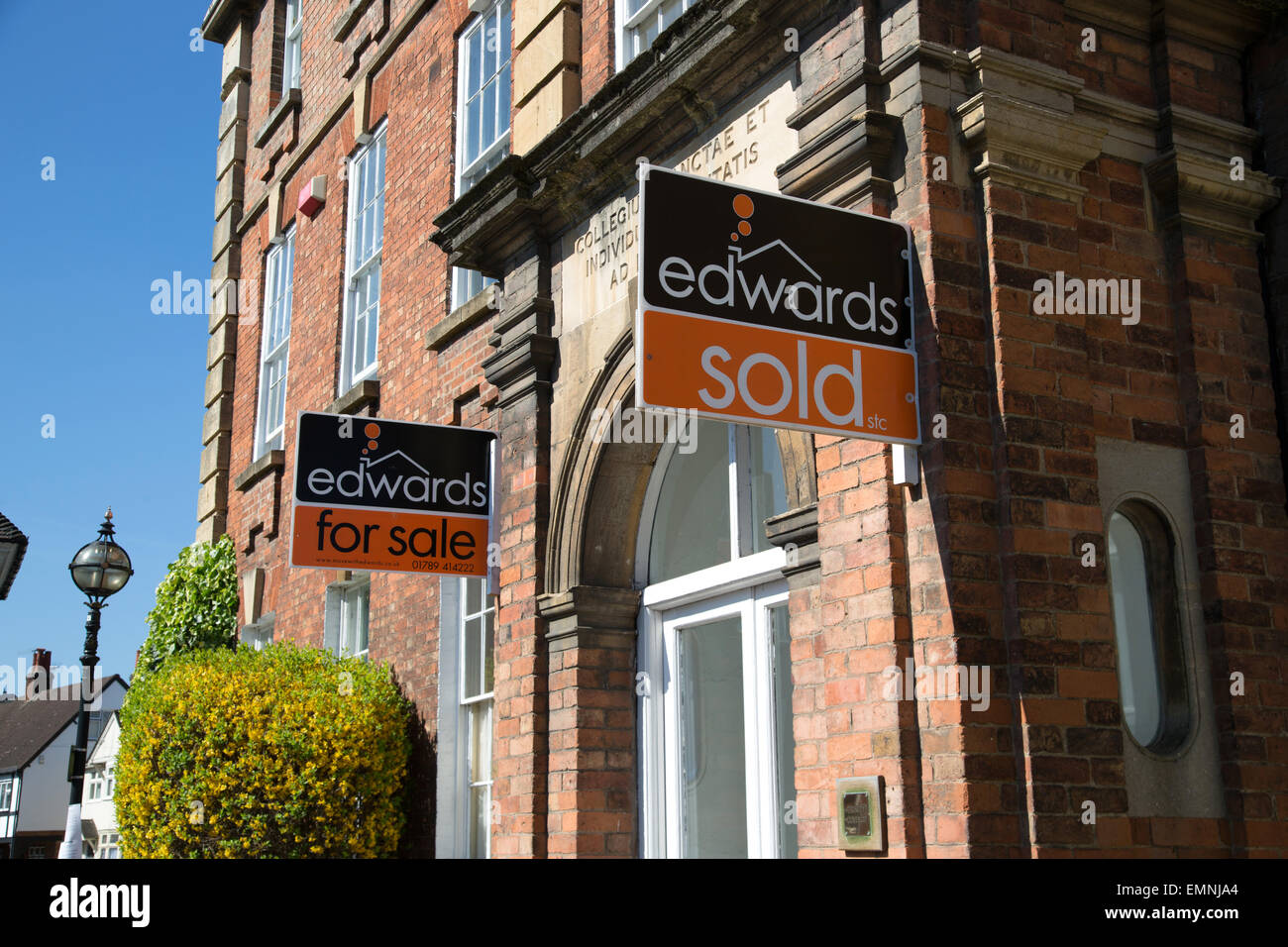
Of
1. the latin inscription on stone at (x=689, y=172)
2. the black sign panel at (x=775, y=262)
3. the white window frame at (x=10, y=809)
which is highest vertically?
the latin inscription on stone at (x=689, y=172)

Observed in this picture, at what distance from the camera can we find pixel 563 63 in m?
7.64

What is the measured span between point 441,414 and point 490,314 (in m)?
1.06

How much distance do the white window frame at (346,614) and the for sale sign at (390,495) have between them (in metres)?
3.34

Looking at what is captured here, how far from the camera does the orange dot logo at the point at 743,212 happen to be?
14.6ft

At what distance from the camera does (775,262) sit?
4465 mm

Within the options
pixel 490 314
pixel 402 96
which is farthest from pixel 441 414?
pixel 402 96

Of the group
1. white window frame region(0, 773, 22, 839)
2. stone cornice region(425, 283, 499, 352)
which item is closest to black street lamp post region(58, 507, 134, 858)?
stone cornice region(425, 283, 499, 352)

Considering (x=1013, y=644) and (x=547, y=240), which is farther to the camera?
(x=547, y=240)

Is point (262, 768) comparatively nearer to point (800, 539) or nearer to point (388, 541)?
point (388, 541)

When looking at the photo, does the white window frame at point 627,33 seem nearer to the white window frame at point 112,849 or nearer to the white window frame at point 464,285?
the white window frame at point 464,285

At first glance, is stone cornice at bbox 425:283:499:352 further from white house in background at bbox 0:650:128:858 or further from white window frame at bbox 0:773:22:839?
white window frame at bbox 0:773:22:839

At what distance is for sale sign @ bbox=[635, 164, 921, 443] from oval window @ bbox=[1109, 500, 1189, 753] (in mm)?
1094

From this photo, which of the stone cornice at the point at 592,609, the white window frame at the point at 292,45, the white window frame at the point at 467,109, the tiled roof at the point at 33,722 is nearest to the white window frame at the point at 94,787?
the tiled roof at the point at 33,722

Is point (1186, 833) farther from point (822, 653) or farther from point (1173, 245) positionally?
point (1173, 245)
